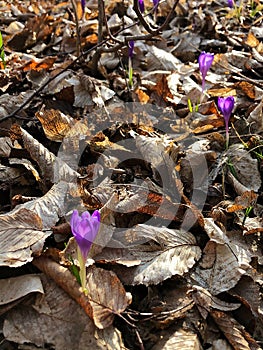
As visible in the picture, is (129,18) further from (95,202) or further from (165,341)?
(165,341)

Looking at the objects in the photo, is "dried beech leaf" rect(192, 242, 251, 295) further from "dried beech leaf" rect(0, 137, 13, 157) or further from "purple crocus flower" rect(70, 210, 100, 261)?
"dried beech leaf" rect(0, 137, 13, 157)

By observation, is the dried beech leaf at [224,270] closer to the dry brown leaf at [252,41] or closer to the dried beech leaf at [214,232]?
the dried beech leaf at [214,232]

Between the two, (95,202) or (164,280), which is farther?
(95,202)

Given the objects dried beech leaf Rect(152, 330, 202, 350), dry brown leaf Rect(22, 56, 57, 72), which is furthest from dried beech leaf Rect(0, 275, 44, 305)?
dry brown leaf Rect(22, 56, 57, 72)

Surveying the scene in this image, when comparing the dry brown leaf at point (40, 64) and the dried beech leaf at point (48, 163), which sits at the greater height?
the dry brown leaf at point (40, 64)

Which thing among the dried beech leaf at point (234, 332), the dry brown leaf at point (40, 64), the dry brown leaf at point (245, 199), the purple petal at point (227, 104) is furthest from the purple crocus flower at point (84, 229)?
the dry brown leaf at point (40, 64)

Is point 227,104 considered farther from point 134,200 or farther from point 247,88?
point 134,200

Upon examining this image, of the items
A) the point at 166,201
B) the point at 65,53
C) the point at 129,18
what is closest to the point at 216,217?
the point at 166,201
